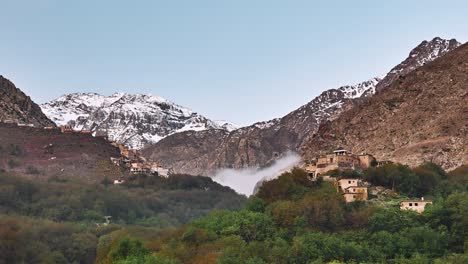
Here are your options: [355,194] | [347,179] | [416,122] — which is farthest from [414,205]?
[416,122]

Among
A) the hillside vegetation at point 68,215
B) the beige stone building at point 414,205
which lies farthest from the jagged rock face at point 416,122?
the hillside vegetation at point 68,215

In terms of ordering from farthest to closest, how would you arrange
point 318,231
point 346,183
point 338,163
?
point 338,163
point 346,183
point 318,231

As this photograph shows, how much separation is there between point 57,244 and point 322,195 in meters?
57.4

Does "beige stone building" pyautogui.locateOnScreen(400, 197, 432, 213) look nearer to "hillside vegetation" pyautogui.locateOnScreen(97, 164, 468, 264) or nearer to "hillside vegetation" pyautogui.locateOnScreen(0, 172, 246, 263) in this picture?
"hillside vegetation" pyautogui.locateOnScreen(97, 164, 468, 264)

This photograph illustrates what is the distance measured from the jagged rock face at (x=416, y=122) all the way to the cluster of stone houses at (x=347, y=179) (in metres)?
18.1

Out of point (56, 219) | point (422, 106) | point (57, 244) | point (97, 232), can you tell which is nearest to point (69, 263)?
point (57, 244)

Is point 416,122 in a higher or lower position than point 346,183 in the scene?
higher

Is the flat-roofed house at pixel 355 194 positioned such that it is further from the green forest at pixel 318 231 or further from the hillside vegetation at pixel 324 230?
the hillside vegetation at pixel 324 230

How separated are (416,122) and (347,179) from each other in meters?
44.5

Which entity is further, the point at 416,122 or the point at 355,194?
the point at 416,122

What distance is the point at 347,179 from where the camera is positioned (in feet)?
325

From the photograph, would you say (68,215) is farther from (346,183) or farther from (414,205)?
(414,205)

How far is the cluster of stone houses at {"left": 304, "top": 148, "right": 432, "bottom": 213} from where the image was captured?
9150cm

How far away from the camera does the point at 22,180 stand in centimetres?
17950
